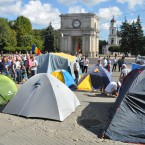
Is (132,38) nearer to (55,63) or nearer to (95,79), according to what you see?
(55,63)

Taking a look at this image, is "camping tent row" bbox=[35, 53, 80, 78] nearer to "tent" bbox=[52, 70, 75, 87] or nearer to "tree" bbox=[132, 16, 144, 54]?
"tent" bbox=[52, 70, 75, 87]

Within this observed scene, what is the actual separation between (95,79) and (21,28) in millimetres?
74868

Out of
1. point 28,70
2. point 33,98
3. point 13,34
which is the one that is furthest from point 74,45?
point 33,98

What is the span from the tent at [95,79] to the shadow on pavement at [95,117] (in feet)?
9.30

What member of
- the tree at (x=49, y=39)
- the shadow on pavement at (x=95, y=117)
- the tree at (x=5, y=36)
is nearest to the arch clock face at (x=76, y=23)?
the tree at (x=49, y=39)

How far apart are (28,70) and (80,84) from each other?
429 centimetres

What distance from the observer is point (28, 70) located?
17797 mm

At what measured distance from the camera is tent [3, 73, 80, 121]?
9133 millimetres

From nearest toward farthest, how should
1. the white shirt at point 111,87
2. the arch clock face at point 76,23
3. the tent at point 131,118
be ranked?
the tent at point 131,118, the white shirt at point 111,87, the arch clock face at point 76,23

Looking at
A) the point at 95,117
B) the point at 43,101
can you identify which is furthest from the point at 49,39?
the point at 43,101

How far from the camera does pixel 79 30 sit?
256ft

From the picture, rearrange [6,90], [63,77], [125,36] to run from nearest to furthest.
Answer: [6,90]
[63,77]
[125,36]

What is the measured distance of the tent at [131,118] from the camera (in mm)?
7367

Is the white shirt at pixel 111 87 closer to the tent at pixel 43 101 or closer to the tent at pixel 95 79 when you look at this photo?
the tent at pixel 95 79
